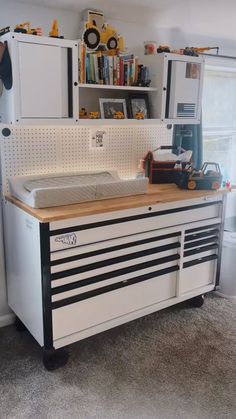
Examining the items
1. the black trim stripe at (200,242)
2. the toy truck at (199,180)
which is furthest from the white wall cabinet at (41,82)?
the black trim stripe at (200,242)

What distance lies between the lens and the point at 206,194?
2316 millimetres

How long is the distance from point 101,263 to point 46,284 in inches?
12.4

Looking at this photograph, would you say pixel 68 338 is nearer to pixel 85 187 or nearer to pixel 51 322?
pixel 51 322

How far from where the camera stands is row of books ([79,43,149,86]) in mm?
2119

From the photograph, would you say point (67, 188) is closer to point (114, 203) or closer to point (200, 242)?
point (114, 203)

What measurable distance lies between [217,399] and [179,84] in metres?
1.84

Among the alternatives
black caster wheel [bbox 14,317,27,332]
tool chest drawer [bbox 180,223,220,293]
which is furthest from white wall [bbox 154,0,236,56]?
black caster wheel [bbox 14,317,27,332]

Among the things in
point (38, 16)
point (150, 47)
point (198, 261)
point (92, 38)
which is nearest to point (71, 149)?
point (92, 38)

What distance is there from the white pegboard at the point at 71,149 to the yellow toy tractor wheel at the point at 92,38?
→ 1.62 ft

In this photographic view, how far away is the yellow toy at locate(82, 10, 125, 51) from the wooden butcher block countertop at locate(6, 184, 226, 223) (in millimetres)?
927

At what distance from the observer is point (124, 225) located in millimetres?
1992

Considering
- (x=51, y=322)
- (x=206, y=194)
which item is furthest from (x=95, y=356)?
(x=206, y=194)

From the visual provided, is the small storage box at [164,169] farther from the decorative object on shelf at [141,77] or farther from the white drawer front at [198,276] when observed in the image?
the white drawer front at [198,276]

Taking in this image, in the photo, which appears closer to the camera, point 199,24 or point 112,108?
point 112,108
